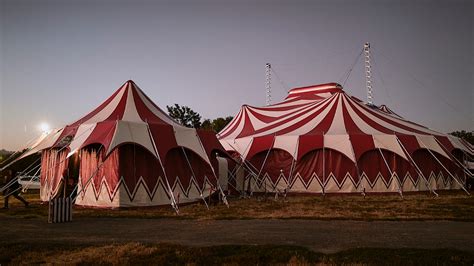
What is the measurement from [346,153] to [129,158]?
24.7ft

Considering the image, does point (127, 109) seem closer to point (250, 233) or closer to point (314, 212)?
point (314, 212)

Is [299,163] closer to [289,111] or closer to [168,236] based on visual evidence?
[289,111]

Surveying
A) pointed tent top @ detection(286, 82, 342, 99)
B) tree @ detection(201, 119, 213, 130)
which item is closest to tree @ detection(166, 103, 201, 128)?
tree @ detection(201, 119, 213, 130)

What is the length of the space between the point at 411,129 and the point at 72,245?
1435cm

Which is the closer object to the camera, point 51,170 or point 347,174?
point 51,170

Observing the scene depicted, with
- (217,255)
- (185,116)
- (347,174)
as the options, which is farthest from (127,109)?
(185,116)

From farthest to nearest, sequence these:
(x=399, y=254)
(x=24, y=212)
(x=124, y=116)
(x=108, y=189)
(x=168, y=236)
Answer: (x=124, y=116), (x=108, y=189), (x=24, y=212), (x=168, y=236), (x=399, y=254)

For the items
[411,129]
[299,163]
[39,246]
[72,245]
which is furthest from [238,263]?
[411,129]

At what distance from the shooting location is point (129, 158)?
10.7 m

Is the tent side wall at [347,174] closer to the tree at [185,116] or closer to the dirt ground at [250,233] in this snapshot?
the dirt ground at [250,233]

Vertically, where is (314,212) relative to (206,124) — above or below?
below

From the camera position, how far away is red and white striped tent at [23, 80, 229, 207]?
10430 mm

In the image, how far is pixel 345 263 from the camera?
4.65m

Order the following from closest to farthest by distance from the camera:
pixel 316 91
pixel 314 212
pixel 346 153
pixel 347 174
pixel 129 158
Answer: pixel 314 212 < pixel 129 158 < pixel 346 153 < pixel 347 174 < pixel 316 91
